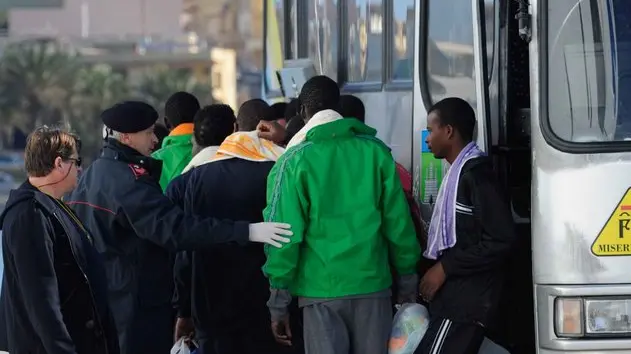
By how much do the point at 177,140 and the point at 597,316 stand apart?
3.81 meters

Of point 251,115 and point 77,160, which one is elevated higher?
point 251,115

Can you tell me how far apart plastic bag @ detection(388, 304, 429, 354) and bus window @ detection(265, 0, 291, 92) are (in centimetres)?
579

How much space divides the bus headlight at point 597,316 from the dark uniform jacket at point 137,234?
1.62 metres

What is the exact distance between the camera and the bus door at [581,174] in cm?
482

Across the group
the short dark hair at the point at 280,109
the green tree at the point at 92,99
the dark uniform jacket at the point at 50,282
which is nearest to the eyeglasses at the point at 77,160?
the dark uniform jacket at the point at 50,282

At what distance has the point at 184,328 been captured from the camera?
22.5 feet

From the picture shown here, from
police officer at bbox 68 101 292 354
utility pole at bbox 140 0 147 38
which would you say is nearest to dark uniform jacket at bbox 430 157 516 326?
police officer at bbox 68 101 292 354

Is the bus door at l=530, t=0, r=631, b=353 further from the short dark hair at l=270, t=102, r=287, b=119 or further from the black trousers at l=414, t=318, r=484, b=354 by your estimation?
the short dark hair at l=270, t=102, r=287, b=119

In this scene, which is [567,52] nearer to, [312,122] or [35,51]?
[312,122]

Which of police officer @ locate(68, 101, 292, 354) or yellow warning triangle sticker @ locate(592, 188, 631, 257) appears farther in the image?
police officer @ locate(68, 101, 292, 354)

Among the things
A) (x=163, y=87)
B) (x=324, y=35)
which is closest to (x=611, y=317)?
(x=324, y=35)

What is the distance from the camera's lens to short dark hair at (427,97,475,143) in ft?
18.1

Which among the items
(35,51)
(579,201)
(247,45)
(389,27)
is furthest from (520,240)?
(247,45)

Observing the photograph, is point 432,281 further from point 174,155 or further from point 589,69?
point 174,155
